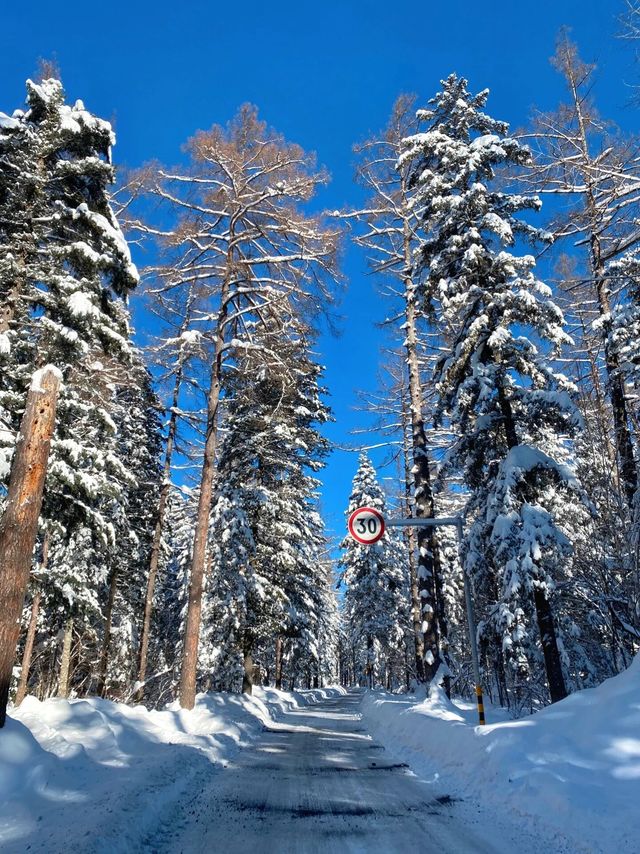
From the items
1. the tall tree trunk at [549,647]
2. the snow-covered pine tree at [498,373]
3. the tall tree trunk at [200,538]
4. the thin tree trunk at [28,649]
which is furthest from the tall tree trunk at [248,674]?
the tall tree trunk at [549,647]

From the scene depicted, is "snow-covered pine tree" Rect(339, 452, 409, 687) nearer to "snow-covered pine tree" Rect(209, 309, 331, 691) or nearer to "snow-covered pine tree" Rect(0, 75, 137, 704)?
"snow-covered pine tree" Rect(209, 309, 331, 691)

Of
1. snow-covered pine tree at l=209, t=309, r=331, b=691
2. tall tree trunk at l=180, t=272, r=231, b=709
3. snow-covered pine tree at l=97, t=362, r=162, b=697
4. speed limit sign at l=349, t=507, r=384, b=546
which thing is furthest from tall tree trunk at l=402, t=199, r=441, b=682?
snow-covered pine tree at l=97, t=362, r=162, b=697

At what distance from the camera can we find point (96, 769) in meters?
6.37

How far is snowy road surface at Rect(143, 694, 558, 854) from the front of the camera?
4449mm

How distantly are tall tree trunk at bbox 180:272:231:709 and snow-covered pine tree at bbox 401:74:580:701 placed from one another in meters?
5.82

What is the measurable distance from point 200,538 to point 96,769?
706 cm

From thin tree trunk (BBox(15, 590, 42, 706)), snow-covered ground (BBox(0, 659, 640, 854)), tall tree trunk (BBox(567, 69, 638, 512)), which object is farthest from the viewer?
thin tree trunk (BBox(15, 590, 42, 706))

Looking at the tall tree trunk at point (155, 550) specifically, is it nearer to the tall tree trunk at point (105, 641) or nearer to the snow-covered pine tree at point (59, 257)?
the tall tree trunk at point (105, 641)

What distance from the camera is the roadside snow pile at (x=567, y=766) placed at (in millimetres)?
4246

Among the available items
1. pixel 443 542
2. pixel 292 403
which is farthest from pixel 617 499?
pixel 443 542

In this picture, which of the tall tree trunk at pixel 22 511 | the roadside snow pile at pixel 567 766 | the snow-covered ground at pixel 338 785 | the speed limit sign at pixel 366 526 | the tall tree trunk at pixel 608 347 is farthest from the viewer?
the tall tree trunk at pixel 608 347

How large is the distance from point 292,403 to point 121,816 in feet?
59.6

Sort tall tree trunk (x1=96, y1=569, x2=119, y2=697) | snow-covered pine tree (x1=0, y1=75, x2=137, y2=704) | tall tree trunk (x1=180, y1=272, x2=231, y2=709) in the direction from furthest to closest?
tall tree trunk (x1=96, y1=569, x2=119, y2=697), tall tree trunk (x1=180, y1=272, x2=231, y2=709), snow-covered pine tree (x1=0, y1=75, x2=137, y2=704)

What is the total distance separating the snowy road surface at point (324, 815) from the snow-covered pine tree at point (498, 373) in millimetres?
4432
